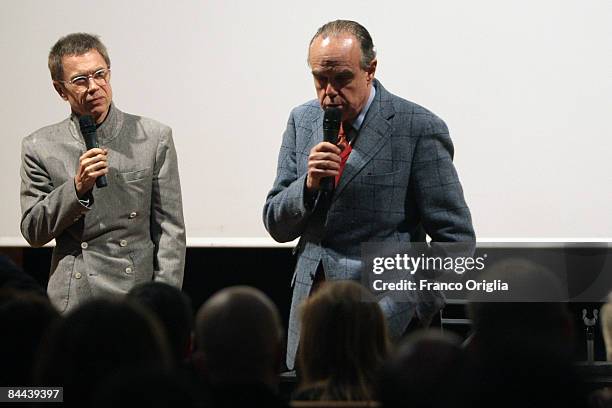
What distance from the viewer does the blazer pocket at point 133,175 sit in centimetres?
338

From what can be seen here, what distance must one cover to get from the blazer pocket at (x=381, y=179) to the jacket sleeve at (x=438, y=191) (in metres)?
0.06

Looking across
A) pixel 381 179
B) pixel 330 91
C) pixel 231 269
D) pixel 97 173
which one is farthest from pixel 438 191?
pixel 231 269

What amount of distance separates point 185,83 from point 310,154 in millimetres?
1672

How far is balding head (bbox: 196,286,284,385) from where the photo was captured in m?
1.98

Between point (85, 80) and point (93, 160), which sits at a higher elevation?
point (85, 80)

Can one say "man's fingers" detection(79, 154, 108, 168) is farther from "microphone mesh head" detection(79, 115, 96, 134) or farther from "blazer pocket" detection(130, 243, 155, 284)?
"blazer pocket" detection(130, 243, 155, 284)

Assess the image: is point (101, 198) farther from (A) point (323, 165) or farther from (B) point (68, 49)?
(A) point (323, 165)

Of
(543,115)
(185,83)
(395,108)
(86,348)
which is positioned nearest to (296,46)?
(185,83)

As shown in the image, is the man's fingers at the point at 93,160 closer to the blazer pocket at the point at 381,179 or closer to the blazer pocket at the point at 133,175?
the blazer pocket at the point at 133,175

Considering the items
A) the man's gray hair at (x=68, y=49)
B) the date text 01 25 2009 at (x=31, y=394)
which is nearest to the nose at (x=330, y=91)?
the man's gray hair at (x=68, y=49)

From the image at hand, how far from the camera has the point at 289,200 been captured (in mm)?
2998

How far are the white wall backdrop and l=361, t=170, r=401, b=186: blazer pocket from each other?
121 cm

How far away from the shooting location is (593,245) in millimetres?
4172

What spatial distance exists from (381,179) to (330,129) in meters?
0.23
